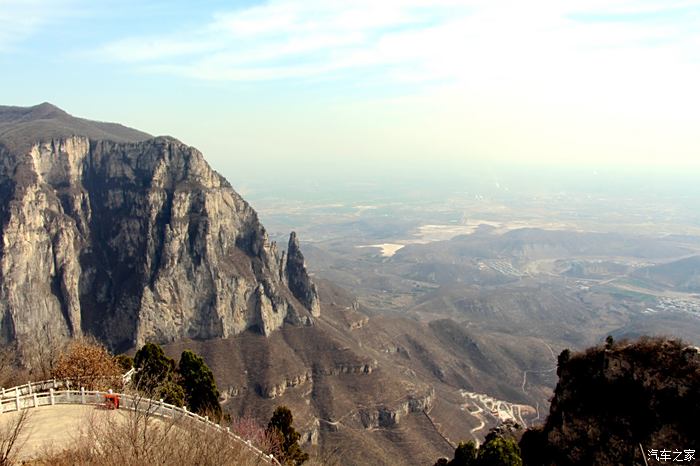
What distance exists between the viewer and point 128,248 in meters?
117

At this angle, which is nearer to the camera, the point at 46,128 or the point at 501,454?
the point at 501,454

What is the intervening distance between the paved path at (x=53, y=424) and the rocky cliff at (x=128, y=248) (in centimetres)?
7280

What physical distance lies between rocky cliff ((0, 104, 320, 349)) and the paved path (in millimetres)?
72796

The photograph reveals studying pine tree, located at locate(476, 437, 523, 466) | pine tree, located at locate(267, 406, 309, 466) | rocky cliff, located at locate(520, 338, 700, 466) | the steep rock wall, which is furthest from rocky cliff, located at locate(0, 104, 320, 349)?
rocky cliff, located at locate(520, 338, 700, 466)

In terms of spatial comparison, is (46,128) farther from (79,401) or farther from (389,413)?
(79,401)

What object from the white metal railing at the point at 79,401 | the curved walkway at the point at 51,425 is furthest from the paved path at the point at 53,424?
the white metal railing at the point at 79,401

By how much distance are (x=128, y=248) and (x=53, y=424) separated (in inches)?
3533

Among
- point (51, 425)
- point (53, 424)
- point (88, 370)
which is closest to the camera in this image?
point (51, 425)

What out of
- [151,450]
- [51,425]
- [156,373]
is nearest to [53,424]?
[51,425]

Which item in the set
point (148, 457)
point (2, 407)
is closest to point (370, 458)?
point (2, 407)

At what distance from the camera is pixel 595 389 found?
35.6 metres

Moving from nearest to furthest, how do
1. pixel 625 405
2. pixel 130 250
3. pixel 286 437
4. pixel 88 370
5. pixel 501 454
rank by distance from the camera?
pixel 625 405
pixel 501 454
pixel 88 370
pixel 286 437
pixel 130 250

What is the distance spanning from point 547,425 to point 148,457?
29.8m

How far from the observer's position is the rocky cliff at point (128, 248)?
10600 cm
